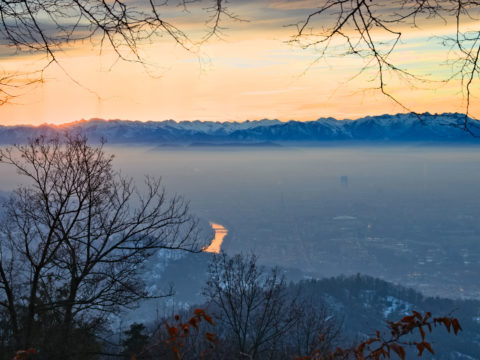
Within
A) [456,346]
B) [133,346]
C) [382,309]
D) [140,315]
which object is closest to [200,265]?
[140,315]

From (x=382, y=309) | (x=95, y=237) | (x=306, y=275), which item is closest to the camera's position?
(x=95, y=237)

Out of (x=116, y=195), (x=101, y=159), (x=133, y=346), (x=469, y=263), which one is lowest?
(x=469, y=263)

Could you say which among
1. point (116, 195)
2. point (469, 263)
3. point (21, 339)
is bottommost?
point (469, 263)

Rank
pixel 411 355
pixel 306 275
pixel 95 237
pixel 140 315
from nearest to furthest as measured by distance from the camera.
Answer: pixel 95 237 < pixel 411 355 < pixel 140 315 < pixel 306 275

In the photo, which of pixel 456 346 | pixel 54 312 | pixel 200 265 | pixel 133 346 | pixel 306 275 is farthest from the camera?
pixel 200 265

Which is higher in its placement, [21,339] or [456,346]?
[21,339]

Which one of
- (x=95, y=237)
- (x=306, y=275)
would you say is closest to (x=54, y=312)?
(x=95, y=237)

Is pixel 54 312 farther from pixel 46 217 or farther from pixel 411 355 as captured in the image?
pixel 411 355

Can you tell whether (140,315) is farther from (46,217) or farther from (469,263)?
(46,217)

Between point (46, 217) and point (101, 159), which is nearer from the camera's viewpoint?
point (46, 217)
